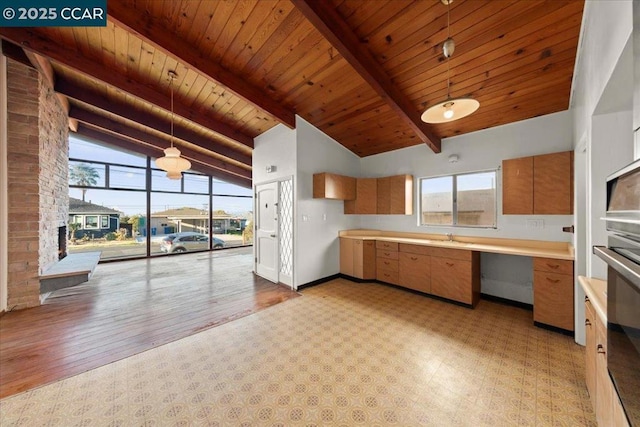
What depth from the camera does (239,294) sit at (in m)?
3.97

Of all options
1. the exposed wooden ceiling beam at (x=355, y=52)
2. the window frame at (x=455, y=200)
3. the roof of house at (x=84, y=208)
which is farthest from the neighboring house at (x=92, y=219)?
the window frame at (x=455, y=200)

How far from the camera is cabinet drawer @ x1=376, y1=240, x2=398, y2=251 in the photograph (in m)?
4.22

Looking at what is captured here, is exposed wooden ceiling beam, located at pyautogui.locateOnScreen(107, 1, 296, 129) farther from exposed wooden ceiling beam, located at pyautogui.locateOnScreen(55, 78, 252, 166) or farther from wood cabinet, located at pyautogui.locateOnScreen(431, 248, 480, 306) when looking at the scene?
wood cabinet, located at pyautogui.locateOnScreen(431, 248, 480, 306)

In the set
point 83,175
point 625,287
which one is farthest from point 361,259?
point 83,175

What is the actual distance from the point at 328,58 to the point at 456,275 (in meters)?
3.45

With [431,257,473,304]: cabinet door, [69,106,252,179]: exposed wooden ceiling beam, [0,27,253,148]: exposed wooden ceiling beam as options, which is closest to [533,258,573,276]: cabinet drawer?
[431,257,473,304]: cabinet door

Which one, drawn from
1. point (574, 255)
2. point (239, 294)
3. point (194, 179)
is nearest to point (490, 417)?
point (574, 255)

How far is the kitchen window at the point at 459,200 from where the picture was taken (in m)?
3.77

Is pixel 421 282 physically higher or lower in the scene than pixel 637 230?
lower

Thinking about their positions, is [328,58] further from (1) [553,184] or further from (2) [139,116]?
(2) [139,116]

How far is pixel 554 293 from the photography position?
2.66 metres

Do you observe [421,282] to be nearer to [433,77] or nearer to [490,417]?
[490,417]

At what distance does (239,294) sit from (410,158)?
161 inches

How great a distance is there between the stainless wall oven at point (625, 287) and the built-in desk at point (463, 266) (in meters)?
2.04
